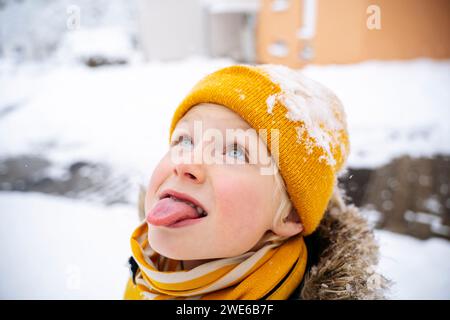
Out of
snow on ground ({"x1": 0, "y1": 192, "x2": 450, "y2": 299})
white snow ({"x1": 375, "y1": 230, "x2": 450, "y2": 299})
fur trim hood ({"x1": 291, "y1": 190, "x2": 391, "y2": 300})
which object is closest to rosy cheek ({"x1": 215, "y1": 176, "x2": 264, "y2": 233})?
fur trim hood ({"x1": 291, "y1": 190, "x2": 391, "y2": 300})

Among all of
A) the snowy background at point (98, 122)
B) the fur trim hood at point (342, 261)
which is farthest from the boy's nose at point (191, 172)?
the fur trim hood at point (342, 261)

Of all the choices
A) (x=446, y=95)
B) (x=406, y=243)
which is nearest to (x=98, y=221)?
(x=406, y=243)

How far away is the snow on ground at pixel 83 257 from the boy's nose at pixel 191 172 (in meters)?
0.49

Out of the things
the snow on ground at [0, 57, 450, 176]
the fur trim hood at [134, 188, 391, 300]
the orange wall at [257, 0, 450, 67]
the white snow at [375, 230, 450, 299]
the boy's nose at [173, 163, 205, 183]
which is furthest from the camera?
the white snow at [375, 230, 450, 299]

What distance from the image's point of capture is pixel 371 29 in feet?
2.70

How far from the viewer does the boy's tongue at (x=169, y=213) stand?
2.05 feet

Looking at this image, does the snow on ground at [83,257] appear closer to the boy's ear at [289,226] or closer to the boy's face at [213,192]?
the boy's ear at [289,226]

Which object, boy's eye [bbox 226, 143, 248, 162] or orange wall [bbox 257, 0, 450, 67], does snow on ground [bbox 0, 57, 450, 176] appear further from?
boy's eye [bbox 226, 143, 248, 162]

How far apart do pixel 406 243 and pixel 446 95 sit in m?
1.02

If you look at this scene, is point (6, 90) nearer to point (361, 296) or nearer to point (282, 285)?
point (282, 285)

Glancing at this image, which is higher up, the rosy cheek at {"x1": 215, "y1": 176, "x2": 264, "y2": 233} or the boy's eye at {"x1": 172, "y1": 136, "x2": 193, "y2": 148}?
the boy's eye at {"x1": 172, "y1": 136, "x2": 193, "y2": 148}

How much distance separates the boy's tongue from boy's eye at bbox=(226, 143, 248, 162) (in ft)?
0.47

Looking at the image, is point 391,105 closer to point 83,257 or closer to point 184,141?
point 184,141

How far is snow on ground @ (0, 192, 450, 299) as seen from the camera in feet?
3.67
